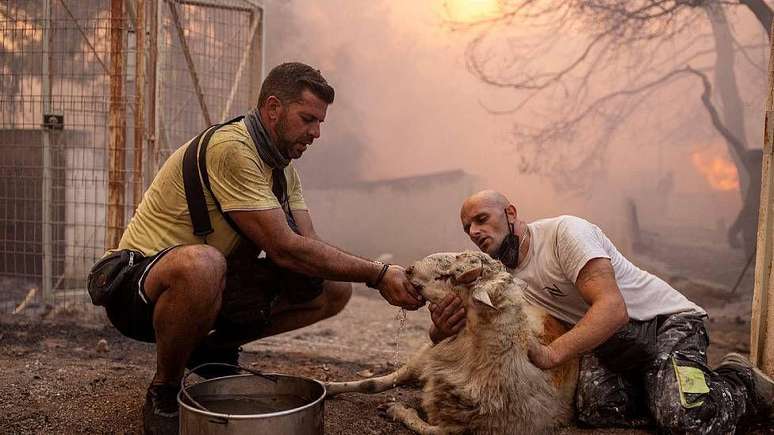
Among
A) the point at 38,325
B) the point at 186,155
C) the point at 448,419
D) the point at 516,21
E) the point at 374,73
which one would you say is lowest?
the point at 38,325

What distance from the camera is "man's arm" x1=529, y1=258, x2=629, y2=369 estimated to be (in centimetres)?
313

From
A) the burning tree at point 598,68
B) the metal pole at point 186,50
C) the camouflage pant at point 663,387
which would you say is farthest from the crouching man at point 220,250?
the burning tree at point 598,68

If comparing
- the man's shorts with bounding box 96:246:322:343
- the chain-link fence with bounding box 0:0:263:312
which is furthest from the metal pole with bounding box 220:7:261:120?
the man's shorts with bounding box 96:246:322:343

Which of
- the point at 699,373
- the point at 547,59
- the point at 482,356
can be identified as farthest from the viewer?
the point at 547,59

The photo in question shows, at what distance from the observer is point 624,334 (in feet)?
11.5

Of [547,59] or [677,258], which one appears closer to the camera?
[677,258]

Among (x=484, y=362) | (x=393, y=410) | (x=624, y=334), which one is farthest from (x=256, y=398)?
(x=624, y=334)

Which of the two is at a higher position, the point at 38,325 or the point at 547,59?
the point at 547,59

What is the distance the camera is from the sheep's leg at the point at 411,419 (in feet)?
10.7

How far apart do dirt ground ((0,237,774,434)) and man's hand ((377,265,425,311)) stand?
0.49m

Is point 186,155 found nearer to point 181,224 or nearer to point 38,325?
point 181,224

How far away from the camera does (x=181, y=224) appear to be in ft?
10.8

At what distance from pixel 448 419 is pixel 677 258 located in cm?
→ 729

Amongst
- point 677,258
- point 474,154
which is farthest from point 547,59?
point 677,258
